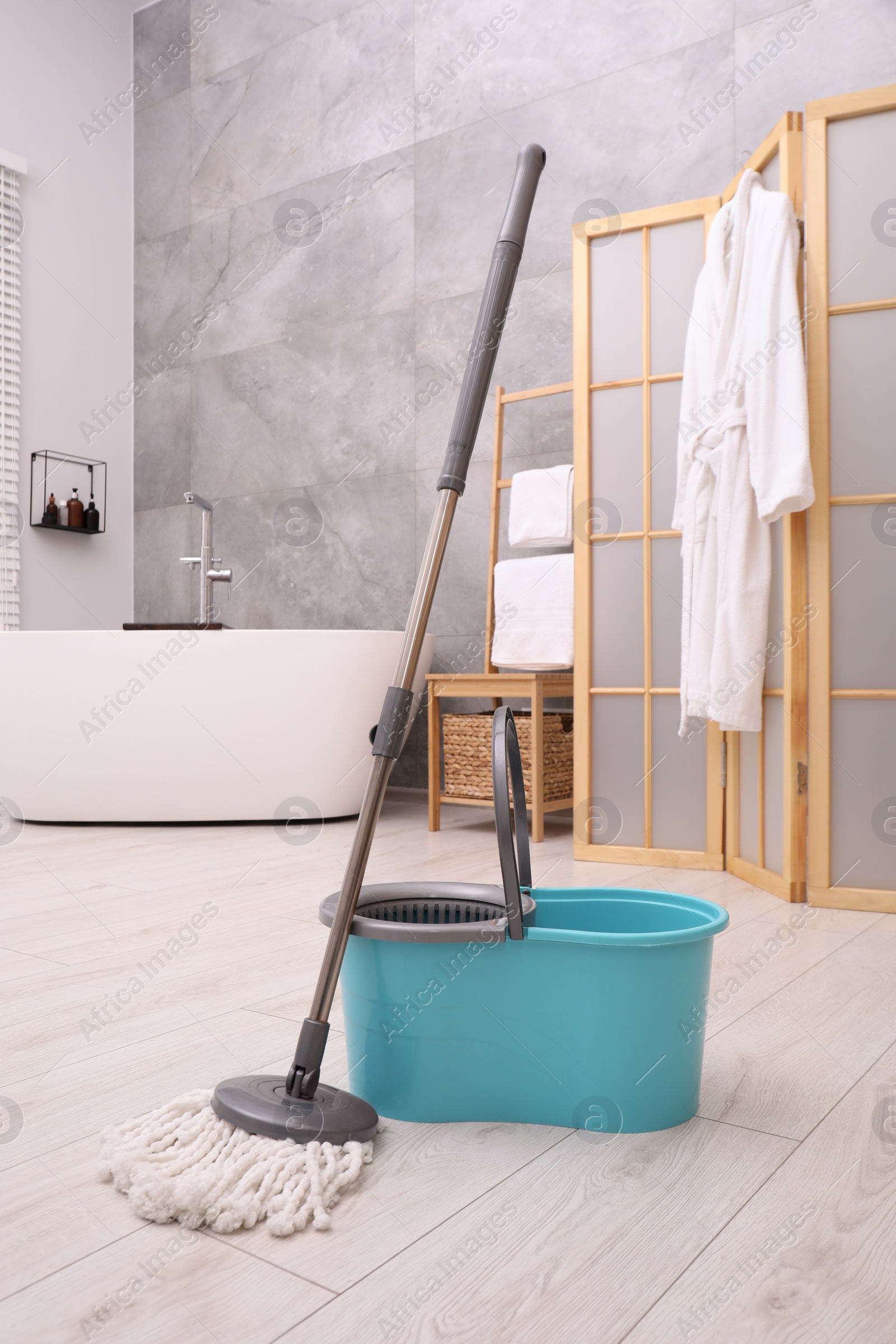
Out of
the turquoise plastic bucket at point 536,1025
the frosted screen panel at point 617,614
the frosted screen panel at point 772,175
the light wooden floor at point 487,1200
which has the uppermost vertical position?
the frosted screen panel at point 772,175

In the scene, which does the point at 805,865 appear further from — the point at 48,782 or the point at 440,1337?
the point at 48,782

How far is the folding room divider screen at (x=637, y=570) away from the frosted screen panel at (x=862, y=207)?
1.00 feet

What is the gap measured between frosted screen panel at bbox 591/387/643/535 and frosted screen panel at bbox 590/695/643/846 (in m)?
0.45

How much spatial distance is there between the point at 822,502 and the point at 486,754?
1321mm

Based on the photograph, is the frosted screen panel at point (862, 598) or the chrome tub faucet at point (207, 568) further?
the chrome tub faucet at point (207, 568)

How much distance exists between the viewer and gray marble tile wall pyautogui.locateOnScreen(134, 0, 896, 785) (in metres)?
3.20

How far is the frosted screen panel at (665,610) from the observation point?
2.45m

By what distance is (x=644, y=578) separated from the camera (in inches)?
98.3

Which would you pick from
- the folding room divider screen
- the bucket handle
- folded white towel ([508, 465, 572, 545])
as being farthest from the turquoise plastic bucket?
folded white towel ([508, 465, 572, 545])

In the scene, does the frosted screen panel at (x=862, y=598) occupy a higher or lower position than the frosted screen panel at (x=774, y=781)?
higher

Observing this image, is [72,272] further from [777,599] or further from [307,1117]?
[307,1117]

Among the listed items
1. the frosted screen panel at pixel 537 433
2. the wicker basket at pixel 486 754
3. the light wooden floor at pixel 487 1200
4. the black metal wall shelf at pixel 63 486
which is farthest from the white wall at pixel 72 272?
the light wooden floor at pixel 487 1200

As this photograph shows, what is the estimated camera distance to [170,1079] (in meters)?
1.12

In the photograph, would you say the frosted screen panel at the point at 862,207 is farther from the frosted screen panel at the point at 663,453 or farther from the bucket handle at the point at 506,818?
the bucket handle at the point at 506,818
